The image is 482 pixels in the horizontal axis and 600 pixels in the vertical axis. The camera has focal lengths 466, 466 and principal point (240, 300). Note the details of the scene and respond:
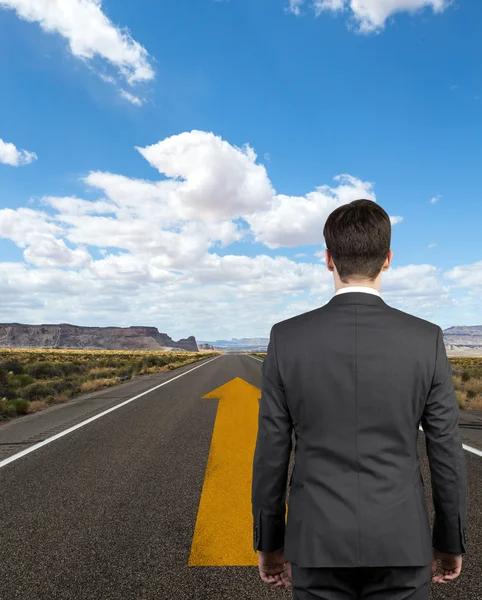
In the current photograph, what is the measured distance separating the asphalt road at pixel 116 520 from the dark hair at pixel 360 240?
2.45m

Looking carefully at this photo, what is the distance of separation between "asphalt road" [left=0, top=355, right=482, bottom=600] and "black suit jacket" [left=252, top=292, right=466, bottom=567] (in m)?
1.84

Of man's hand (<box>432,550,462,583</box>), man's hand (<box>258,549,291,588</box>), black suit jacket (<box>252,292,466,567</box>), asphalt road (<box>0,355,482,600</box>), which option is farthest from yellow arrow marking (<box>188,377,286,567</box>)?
black suit jacket (<box>252,292,466,567</box>)

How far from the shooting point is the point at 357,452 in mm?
1604

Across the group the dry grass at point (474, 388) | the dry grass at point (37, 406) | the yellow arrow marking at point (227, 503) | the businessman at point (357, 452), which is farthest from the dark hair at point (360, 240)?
the dry grass at point (474, 388)

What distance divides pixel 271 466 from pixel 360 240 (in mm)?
908

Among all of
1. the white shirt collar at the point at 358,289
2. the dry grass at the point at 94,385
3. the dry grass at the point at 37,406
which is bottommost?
the dry grass at the point at 37,406

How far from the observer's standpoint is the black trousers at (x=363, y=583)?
1593mm

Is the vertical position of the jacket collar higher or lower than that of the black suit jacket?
higher

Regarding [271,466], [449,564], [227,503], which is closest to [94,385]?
[227,503]

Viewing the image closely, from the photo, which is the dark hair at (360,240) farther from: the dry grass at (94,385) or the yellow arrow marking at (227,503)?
the dry grass at (94,385)

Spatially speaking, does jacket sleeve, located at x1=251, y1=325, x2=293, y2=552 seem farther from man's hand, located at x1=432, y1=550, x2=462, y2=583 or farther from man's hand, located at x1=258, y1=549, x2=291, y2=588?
man's hand, located at x1=432, y1=550, x2=462, y2=583

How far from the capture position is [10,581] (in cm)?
332

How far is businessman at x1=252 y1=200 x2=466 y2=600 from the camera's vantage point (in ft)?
5.22

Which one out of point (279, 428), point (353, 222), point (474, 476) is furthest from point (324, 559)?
point (474, 476)
